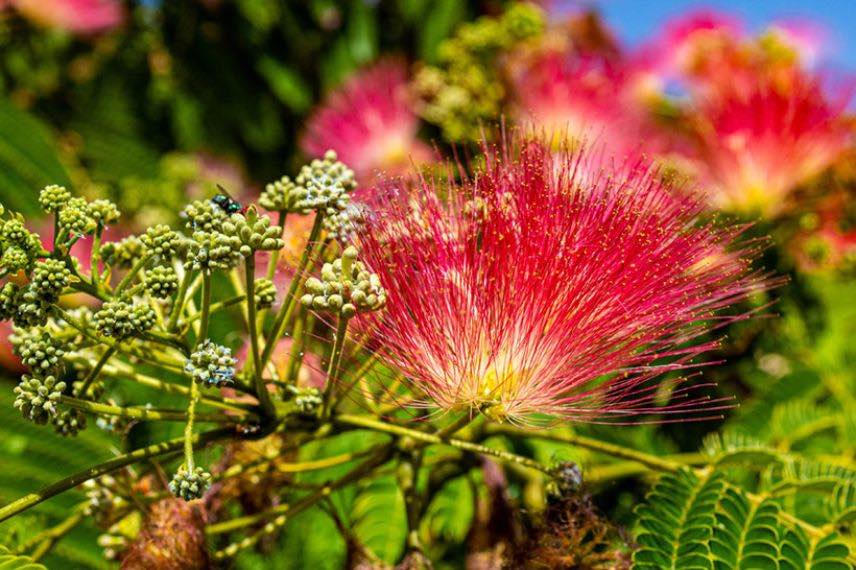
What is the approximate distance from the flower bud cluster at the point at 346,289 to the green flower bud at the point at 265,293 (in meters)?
0.19

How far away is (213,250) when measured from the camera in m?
1.18

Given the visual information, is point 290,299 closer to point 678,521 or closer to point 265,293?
point 265,293

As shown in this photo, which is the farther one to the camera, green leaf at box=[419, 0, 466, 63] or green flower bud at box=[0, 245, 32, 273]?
green leaf at box=[419, 0, 466, 63]

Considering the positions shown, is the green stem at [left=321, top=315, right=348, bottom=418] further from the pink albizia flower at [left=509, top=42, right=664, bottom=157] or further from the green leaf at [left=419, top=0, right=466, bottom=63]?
the green leaf at [left=419, top=0, right=466, bottom=63]

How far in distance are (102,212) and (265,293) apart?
0.99 ft

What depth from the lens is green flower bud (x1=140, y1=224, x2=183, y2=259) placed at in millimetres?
1250

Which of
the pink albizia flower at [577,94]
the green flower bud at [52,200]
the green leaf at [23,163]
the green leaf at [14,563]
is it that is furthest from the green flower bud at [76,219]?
the pink albizia flower at [577,94]

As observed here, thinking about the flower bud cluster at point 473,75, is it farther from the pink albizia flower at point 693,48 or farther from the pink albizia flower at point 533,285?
the pink albizia flower at point 533,285

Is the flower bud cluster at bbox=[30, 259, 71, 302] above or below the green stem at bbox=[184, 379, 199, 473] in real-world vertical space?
above

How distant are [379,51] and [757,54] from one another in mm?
1829

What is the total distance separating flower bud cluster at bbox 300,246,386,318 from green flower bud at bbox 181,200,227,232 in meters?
0.17

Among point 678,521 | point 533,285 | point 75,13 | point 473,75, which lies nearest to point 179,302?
point 533,285

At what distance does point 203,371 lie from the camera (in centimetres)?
118

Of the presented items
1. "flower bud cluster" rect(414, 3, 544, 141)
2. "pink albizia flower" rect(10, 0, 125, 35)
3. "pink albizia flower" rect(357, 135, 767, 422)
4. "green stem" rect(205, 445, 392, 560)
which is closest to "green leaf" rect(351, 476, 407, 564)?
"green stem" rect(205, 445, 392, 560)
